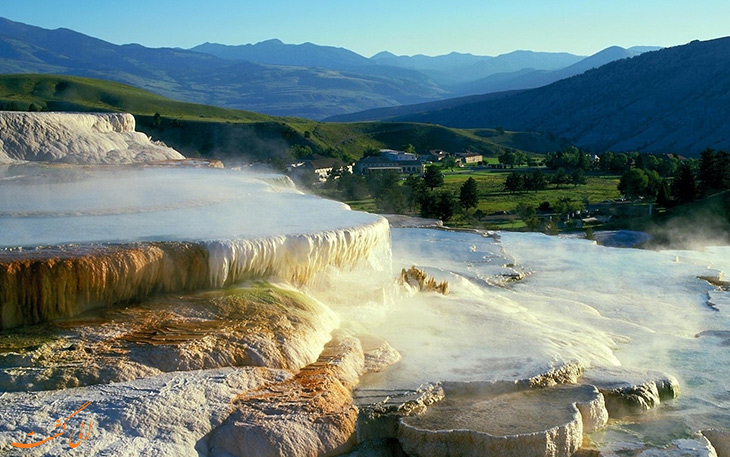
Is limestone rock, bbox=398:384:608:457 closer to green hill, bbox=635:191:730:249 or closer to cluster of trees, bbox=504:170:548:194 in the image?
green hill, bbox=635:191:730:249

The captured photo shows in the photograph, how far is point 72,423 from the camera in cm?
826

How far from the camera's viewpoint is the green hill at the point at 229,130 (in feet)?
286

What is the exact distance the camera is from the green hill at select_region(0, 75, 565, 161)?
87188 mm

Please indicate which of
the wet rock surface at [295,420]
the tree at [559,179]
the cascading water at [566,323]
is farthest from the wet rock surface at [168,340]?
the tree at [559,179]

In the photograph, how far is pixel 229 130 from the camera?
9119cm

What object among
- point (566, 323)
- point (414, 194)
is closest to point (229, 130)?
point (414, 194)

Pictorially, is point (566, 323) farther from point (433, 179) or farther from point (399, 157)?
point (399, 157)

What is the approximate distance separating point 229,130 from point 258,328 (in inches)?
3250

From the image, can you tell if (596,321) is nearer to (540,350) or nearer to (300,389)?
(540,350)

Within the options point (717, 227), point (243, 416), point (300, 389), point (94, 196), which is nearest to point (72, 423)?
point (243, 416)

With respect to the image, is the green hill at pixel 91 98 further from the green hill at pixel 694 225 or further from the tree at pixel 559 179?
the green hill at pixel 694 225

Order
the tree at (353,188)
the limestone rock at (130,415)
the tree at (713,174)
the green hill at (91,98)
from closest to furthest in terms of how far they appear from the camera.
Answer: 1. the limestone rock at (130,415)
2. the tree at (713,174)
3. the tree at (353,188)
4. the green hill at (91,98)

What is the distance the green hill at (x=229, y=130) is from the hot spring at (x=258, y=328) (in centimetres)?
5959

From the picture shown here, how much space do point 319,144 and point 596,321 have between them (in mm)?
77206
